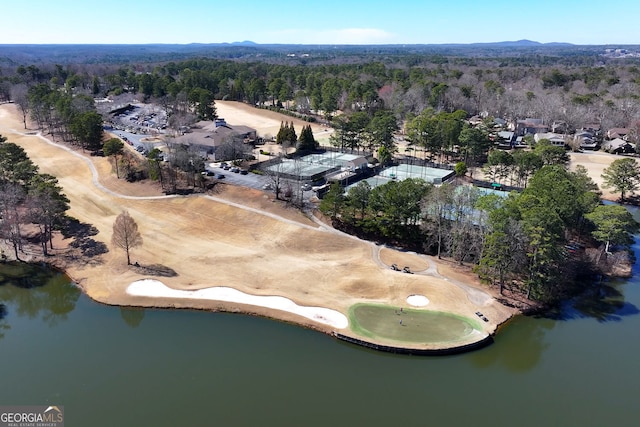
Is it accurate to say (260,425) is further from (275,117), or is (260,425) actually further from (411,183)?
(275,117)

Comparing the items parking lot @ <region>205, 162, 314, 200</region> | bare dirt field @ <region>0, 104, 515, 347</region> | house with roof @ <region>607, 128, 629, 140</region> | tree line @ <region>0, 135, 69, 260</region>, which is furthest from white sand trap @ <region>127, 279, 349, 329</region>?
house with roof @ <region>607, 128, 629, 140</region>

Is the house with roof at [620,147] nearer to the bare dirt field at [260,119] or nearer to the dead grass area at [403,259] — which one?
the bare dirt field at [260,119]

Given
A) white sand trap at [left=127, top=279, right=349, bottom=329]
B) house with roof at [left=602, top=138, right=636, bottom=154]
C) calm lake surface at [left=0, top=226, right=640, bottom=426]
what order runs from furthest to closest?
house with roof at [left=602, top=138, right=636, bottom=154]
white sand trap at [left=127, top=279, right=349, bottom=329]
calm lake surface at [left=0, top=226, right=640, bottom=426]

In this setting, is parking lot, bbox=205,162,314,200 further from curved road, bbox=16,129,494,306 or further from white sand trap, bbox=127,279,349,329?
white sand trap, bbox=127,279,349,329

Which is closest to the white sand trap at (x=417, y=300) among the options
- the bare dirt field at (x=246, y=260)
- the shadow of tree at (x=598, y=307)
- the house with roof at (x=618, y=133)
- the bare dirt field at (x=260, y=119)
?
the bare dirt field at (x=246, y=260)

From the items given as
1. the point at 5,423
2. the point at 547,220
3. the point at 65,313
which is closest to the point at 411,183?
the point at 547,220

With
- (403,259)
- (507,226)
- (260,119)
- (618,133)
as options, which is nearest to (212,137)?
(260,119)

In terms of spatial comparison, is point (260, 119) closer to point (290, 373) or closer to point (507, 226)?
point (507, 226)
